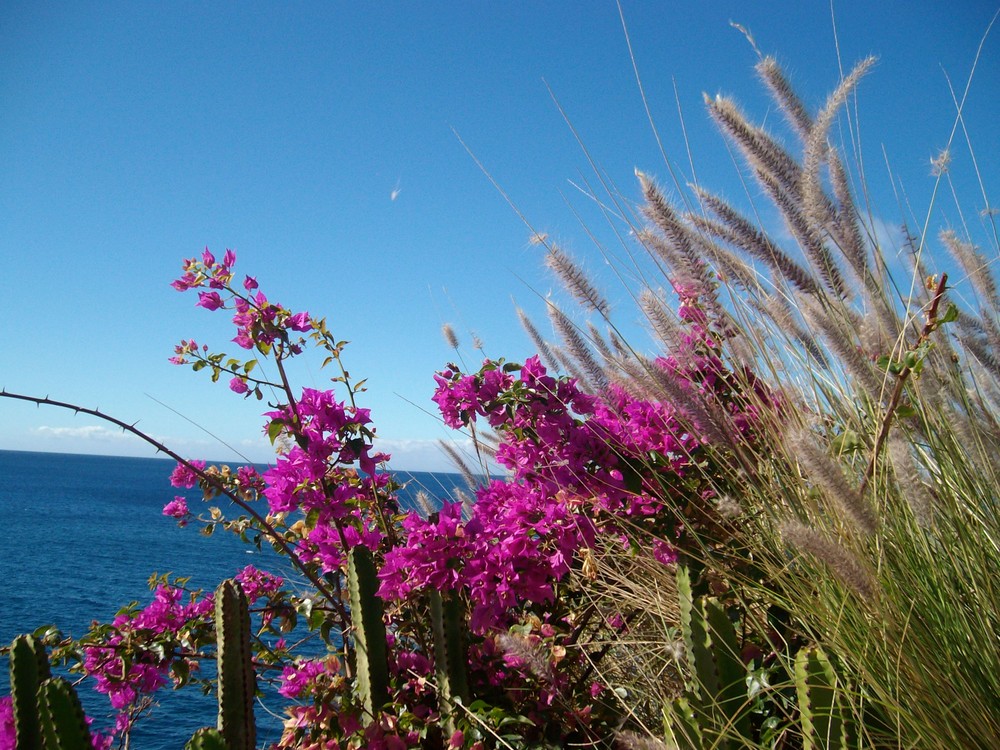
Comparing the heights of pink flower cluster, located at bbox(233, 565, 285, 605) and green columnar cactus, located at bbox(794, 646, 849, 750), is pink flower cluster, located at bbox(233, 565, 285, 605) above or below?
above

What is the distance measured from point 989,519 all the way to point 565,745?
40.6 inches

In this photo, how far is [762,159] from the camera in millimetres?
1585

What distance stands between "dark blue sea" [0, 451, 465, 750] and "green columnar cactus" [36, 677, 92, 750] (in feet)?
1.70

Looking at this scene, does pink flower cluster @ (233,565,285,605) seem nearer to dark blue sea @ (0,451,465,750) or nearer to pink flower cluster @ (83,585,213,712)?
dark blue sea @ (0,451,465,750)

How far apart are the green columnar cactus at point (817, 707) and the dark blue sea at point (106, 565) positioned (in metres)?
1.35

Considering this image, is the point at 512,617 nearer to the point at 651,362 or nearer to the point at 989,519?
the point at 651,362

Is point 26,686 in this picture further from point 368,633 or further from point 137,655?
point 368,633

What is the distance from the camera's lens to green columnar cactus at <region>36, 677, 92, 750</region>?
1462 millimetres

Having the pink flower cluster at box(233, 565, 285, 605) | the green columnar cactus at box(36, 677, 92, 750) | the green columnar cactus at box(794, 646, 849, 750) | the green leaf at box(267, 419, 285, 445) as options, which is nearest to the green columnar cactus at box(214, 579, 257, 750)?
the green columnar cactus at box(36, 677, 92, 750)

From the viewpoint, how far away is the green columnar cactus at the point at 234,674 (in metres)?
1.59

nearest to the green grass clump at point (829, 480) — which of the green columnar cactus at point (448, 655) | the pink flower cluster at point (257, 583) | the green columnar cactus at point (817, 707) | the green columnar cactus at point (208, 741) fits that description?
the green columnar cactus at point (817, 707)

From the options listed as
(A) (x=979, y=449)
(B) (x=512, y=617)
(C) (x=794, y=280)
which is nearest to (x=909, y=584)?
(A) (x=979, y=449)

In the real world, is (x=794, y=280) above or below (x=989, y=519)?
above

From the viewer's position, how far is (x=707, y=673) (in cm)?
122
